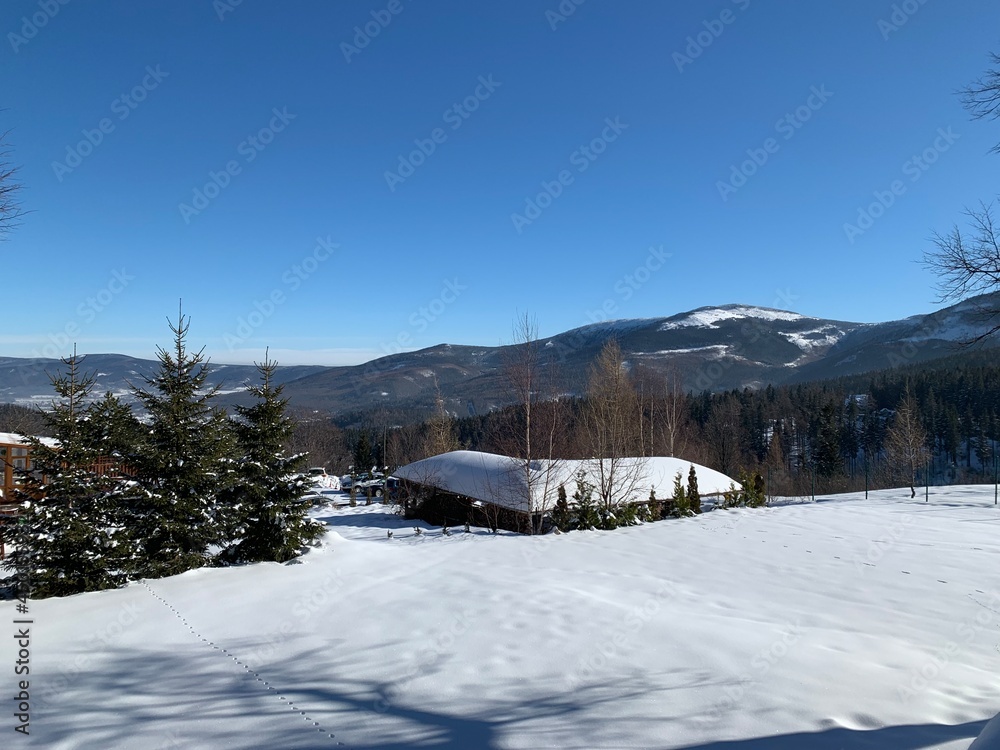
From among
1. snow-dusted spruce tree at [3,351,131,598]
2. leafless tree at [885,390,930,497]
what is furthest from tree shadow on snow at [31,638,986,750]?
leafless tree at [885,390,930,497]

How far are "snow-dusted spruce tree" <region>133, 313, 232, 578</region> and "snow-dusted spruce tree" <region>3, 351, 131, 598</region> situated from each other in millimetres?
436

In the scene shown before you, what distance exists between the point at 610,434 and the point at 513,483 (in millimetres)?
3711

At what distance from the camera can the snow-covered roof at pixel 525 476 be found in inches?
717

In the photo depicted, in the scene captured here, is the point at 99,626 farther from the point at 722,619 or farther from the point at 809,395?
the point at 809,395

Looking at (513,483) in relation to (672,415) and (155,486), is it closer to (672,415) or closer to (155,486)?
(155,486)

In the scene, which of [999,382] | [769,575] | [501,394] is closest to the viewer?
[769,575]

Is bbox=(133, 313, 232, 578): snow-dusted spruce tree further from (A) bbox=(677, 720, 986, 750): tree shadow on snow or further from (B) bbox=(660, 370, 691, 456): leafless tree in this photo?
(B) bbox=(660, 370, 691, 456): leafless tree

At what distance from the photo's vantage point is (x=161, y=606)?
277 inches

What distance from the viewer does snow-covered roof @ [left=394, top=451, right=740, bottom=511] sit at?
18219 mm

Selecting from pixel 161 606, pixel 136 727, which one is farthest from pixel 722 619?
pixel 161 606

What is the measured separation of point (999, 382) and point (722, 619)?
7650 cm

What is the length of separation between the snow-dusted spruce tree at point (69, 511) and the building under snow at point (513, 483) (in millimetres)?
11238

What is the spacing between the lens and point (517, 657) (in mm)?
5008

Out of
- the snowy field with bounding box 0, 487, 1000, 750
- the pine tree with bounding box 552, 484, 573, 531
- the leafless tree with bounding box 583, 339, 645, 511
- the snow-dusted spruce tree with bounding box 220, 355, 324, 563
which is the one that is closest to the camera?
the snowy field with bounding box 0, 487, 1000, 750
